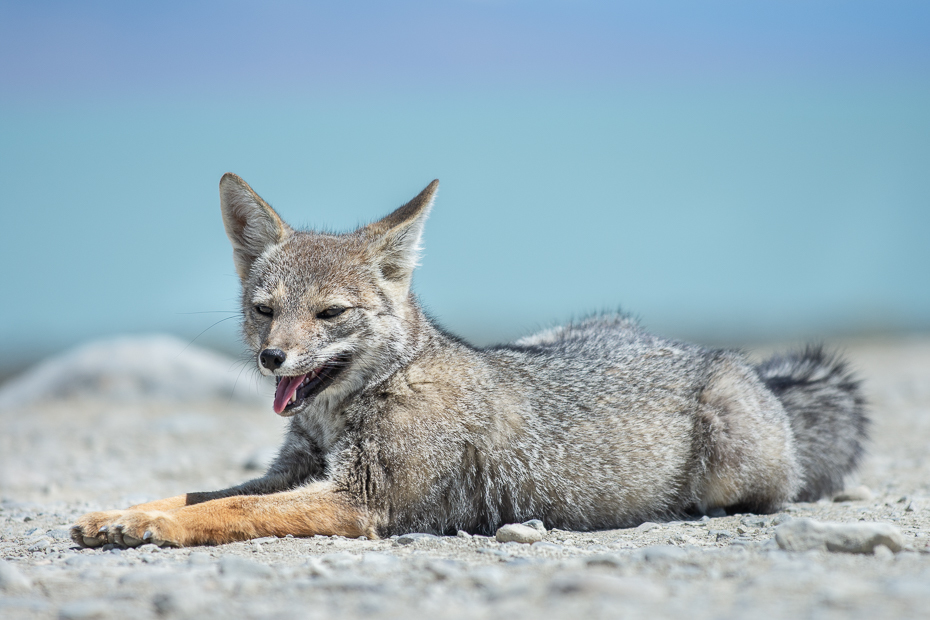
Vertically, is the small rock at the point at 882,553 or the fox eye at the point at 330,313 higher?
the fox eye at the point at 330,313

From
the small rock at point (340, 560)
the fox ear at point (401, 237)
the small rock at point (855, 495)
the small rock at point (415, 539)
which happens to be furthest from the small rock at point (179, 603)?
the small rock at point (855, 495)

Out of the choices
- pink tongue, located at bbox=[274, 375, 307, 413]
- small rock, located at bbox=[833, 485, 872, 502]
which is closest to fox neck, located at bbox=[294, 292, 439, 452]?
pink tongue, located at bbox=[274, 375, 307, 413]

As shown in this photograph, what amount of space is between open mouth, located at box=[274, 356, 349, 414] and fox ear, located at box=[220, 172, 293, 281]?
1.40m

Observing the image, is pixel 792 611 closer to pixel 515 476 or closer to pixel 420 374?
pixel 515 476

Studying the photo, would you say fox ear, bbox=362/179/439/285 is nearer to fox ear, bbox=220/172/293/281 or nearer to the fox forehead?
the fox forehead

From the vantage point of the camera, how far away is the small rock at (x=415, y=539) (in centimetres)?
594

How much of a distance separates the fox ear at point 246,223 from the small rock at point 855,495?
5.92m

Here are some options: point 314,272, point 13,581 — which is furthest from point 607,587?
point 314,272

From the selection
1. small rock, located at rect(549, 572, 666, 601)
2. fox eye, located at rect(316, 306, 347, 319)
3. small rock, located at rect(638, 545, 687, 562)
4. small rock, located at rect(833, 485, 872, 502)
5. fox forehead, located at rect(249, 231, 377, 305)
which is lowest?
small rock, located at rect(833, 485, 872, 502)

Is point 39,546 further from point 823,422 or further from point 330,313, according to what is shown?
point 823,422

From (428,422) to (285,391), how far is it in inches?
44.8

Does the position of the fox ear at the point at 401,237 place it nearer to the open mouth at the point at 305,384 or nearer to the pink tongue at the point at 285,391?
the open mouth at the point at 305,384

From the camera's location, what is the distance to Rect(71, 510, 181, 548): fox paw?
5.68 m

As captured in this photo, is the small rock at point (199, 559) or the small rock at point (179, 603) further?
the small rock at point (199, 559)
